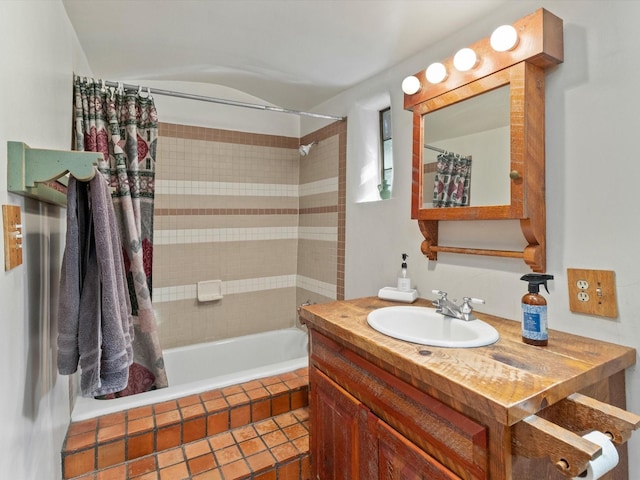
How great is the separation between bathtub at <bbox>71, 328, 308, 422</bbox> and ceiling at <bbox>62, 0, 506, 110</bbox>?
1754 millimetres

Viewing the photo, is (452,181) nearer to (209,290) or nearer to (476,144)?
(476,144)

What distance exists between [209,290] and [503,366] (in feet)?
7.17

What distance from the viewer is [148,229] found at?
2033 millimetres

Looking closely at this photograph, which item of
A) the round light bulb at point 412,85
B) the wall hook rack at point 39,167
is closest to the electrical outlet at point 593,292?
the round light bulb at point 412,85

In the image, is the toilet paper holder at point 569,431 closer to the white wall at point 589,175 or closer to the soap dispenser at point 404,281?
the white wall at point 589,175

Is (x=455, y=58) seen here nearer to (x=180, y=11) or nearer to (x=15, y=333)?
(x=180, y=11)

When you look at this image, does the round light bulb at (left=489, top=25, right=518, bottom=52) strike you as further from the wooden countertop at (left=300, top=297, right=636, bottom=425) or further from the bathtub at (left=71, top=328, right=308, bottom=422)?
the bathtub at (left=71, top=328, right=308, bottom=422)

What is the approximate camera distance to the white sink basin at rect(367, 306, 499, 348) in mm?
1214

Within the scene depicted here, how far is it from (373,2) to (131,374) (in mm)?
2231

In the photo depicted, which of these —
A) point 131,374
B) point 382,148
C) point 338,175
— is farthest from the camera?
point 338,175

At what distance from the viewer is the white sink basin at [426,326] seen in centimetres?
121

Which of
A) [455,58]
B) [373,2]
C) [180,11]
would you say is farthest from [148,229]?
[455,58]

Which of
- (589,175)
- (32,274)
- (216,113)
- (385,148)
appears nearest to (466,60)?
(589,175)

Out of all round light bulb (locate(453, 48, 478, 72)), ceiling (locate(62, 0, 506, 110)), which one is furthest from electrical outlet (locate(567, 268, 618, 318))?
ceiling (locate(62, 0, 506, 110))
